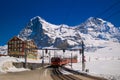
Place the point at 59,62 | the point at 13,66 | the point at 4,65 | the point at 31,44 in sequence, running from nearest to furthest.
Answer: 1. the point at 4,65
2. the point at 13,66
3. the point at 59,62
4. the point at 31,44

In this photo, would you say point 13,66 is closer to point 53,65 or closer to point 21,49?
point 53,65

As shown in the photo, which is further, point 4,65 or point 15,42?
point 15,42

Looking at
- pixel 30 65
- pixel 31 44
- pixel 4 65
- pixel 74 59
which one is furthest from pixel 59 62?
pixel 31 44

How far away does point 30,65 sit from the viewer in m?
85.9

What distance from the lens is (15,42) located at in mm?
145875

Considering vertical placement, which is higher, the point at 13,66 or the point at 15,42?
the point at 15,42

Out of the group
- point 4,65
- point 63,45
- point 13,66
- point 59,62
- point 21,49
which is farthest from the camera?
point 21,49

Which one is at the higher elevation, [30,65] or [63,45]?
[63,45]

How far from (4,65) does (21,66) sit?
1159cm

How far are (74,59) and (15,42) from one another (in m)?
36.5

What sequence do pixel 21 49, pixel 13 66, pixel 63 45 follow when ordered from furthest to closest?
1. pixel 21 49
2. pixel 63 45
3. pixel 13 66

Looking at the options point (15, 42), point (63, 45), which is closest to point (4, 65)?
point (63, 45)

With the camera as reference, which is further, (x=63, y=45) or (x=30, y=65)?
(x=63, y=45)

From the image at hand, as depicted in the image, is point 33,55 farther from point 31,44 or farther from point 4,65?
point 4,65
